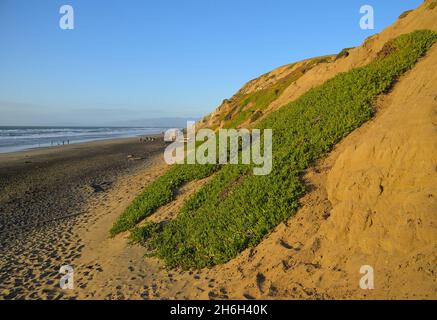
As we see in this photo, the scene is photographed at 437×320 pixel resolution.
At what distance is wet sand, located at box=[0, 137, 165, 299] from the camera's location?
11484 mm

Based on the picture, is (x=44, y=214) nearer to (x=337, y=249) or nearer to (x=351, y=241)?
(x=337, y=249)

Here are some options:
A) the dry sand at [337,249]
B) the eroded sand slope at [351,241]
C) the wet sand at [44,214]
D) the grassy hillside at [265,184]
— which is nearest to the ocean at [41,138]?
the wet sand at [44,214]

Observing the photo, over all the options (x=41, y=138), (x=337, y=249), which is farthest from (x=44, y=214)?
(x=41, y=138)

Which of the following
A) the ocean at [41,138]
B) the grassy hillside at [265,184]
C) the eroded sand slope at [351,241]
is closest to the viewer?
the eroded sand slope at [351,241]

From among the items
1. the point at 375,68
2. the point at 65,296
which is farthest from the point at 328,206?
the point at 375,68

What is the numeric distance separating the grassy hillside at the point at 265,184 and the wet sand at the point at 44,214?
2878mm

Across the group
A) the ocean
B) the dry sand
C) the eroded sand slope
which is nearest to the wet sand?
the dry sand

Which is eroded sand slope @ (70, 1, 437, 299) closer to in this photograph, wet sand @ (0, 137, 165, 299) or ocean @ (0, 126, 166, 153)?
wet sand @ (0, 137, 165, 299)

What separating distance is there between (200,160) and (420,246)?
13.6m

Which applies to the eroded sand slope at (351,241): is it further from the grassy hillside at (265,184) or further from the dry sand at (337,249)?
the grassy hillside at (265,184)

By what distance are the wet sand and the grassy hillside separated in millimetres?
2878

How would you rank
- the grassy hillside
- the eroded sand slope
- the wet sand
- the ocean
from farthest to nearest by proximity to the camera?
1. the ocean
2. the wet sand
3. the grassy hillside
4. the eroded sand slope

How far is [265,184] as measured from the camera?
12.3 metres

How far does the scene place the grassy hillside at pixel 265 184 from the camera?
11.0 meters
